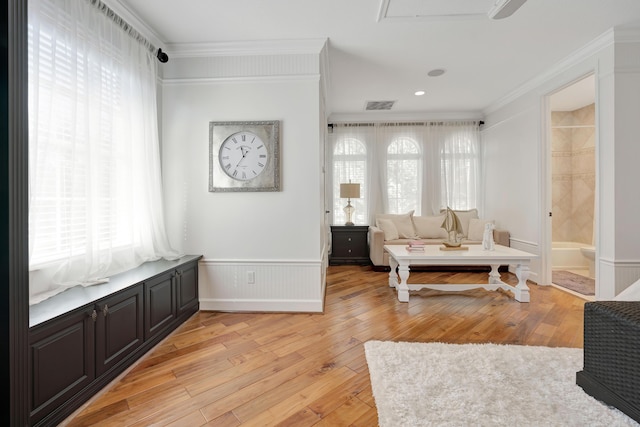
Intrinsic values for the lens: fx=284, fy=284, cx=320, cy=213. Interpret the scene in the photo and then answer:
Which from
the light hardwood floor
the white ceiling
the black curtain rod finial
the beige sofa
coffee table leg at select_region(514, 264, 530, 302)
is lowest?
the light hardwood floor

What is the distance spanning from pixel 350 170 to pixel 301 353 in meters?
3.93

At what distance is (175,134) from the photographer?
2963 mm

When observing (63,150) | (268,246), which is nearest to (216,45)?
(63,150)

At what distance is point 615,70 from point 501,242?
8.35 feet

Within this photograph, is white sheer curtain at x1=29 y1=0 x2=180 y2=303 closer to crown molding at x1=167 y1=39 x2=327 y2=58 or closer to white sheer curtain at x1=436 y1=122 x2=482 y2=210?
crown molding at x1=167 y1=39 x2=327 y2=58

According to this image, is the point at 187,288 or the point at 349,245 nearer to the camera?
the point at 187,288

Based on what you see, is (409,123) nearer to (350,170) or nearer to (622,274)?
(350,170)

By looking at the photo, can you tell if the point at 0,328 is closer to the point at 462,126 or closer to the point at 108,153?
the point at 108,153

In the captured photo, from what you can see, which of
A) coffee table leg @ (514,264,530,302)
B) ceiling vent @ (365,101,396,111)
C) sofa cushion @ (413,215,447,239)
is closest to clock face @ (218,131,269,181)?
ceiling vent @ (365,101,396,111)

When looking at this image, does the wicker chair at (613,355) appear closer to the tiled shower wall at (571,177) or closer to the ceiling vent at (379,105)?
the ceiling vent at (379,105)

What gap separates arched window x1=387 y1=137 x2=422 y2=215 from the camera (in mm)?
5473

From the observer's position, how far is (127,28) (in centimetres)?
237

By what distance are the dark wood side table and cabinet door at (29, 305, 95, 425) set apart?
12.6 feet

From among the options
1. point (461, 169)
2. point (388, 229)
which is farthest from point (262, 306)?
point (461, 169)
